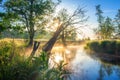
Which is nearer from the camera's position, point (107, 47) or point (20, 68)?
point (20, 68)

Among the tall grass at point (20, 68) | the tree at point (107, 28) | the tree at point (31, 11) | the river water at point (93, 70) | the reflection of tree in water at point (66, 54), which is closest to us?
the tall grass at point (20, 68)

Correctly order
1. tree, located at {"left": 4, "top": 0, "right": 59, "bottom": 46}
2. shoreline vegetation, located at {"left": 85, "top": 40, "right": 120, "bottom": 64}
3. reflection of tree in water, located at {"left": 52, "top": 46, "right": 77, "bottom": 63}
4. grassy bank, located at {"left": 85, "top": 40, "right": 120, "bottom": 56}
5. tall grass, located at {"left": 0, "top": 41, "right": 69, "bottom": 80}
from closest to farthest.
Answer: tall grass, located at {"left": 0, "top": 41, "right": 69, "bottom": 80}, reflection of tree in water, located at {"left": 52, "top": 46, "right": 77, "bottom": 63}, shoreline vegetation, located at {"left": 85, "top": 40, "right": 120, "bottom": 64}, grassy bank, located at {"left": 85, "top": 40, "right": 120, "bottom": 56}, tree, located at {"left": 4, "top": 0, "right": 59, "bottom": 46}

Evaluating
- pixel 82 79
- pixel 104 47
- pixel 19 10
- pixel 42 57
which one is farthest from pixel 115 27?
pixel 42 57

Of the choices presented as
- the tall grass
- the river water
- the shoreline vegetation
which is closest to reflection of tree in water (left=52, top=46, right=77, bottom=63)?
the river water

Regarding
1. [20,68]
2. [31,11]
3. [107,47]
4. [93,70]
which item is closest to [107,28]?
[107,47]

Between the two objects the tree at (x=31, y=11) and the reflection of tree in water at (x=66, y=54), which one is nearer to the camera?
the reflection of tree in water at (x=66, y=54)

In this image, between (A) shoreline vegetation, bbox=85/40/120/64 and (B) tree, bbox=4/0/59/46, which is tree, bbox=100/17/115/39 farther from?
(B) tree, bbox=4/0/59/46

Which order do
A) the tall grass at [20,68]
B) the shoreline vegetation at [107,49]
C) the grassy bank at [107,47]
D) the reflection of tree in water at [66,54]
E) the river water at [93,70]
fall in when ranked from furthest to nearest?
1. the grassy bank at [107,47]
2. the shoreline vegetation at [107,49]
3. the reflection of tree in water at [66,54]
4. the river water at [93,70]
5. the tall grass at [20,68]

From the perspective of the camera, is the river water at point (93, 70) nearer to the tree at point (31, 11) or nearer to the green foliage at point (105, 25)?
the tree at point (31, 11)

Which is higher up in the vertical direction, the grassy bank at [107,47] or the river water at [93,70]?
the grassy bank at [107,47]

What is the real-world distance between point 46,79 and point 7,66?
3.85 ft

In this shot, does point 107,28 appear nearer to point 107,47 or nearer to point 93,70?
point 107,47

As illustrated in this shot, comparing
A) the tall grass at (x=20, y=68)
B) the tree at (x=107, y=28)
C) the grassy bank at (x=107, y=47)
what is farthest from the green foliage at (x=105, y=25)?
the tall grass at (x=20, y=68)

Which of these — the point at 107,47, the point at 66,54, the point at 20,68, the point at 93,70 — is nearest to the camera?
the point at 20,68
